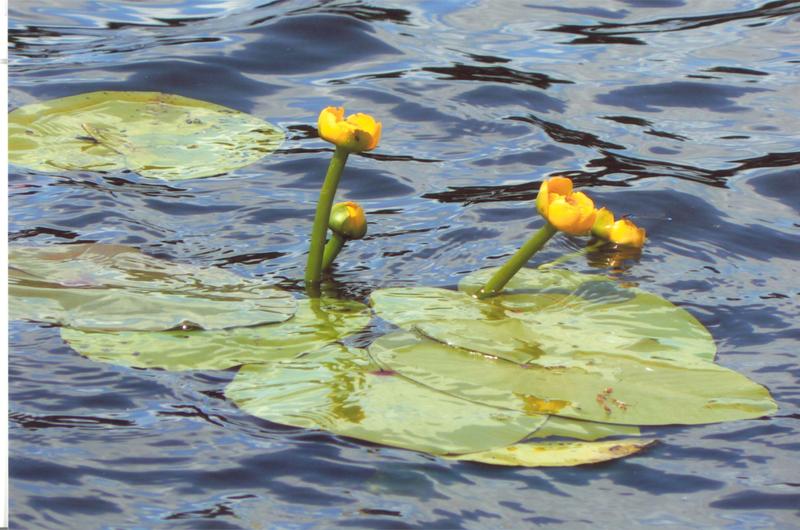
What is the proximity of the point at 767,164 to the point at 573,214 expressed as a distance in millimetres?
1633

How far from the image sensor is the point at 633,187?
3.80 m

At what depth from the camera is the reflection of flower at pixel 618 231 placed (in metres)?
3.26

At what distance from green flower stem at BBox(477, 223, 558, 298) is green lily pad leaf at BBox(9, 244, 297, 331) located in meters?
0.45

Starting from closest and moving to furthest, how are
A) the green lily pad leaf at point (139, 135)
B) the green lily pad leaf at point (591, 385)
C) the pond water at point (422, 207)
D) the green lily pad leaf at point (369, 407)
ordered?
the pond water at point (422, 207) < the green lily pad leaf at point (369, 407) < the green lily pad leaf at point (591, 385) < the green lily pad leaf at point (139, 135)

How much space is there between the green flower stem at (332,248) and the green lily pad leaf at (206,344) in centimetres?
29

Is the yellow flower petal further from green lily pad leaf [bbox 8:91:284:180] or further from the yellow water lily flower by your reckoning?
green lily pad leaf [bbox 8:91:284:180]

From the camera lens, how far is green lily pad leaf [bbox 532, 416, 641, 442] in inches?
91.6

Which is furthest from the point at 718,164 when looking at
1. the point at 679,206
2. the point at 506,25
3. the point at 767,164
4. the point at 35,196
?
the point at 35,196

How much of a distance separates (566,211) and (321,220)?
1.82ft

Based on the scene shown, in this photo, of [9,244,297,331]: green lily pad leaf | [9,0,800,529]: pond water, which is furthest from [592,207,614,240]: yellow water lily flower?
[9,244,297,331]: green lily pad leaf

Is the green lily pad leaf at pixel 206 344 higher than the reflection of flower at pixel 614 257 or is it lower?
lower

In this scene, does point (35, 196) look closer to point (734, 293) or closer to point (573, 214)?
point (573, 214)

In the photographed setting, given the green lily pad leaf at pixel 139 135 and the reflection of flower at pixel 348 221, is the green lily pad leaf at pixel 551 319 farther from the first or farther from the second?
the green lily pad leaf at pixel 139 135

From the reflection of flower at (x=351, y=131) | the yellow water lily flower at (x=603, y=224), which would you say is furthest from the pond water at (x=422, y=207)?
the reflection of flower at (x=351, y=131)
